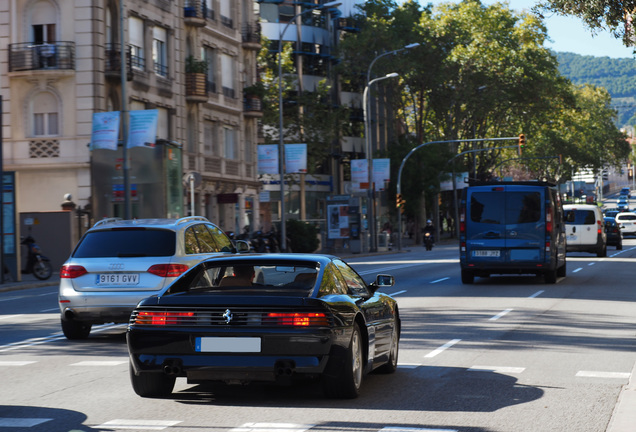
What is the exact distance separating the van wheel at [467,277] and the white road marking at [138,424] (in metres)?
18.4

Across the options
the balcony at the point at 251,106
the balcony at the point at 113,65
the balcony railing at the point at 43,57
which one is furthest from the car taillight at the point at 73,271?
the balcony at the point at 251,106

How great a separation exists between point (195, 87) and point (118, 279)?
113 ft

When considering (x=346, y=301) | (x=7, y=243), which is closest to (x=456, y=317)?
(x=346, y=301)

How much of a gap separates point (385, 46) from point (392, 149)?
270 inches

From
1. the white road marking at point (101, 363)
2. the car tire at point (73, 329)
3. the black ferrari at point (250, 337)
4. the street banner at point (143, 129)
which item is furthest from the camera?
the street banner at point (143, 129)

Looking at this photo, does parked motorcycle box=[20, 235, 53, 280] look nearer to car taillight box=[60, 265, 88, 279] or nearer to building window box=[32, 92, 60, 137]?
building window box=[32, 92, 60, 137]

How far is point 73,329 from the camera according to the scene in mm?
14273

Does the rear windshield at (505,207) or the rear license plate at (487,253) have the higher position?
the rear windshield at (505,207)

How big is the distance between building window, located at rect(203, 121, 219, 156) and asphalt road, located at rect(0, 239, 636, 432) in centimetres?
3286

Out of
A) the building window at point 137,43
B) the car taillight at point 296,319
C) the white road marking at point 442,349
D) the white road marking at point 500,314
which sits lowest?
the white road marking at point 500,314

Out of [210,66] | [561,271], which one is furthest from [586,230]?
[210,66]

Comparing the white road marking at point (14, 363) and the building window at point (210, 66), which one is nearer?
the white road marking at point (14, 363)

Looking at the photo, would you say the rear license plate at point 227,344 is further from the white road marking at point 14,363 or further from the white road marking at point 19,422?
the white road marking at point 14,363

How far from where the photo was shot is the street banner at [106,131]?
3519 cm
